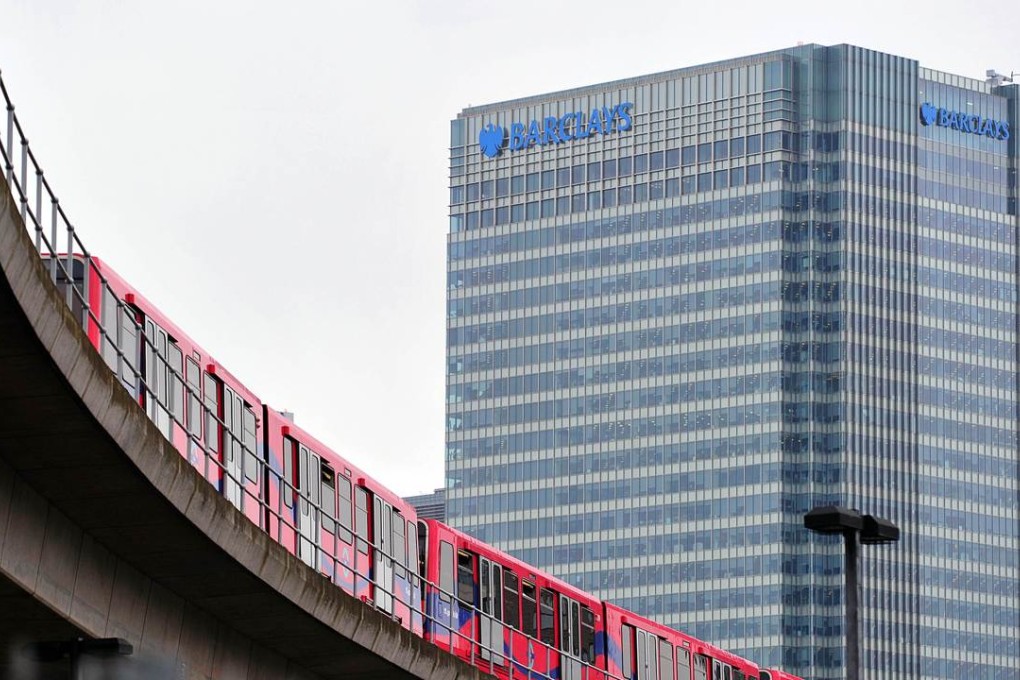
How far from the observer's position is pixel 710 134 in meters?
178

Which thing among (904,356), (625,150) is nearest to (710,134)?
(625,150)

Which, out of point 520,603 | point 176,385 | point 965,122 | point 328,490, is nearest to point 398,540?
point 328,490

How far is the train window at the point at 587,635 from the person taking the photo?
50.4m

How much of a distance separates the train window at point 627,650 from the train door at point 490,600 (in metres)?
5.68

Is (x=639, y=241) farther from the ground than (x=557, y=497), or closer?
farther from the ground

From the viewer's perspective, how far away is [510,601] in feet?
155

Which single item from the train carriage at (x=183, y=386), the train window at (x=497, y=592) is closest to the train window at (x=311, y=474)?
the train carriage at (x=183, y=386)

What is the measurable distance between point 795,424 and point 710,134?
70.8 feet

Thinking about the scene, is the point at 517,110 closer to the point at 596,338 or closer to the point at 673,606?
the point at 596,338

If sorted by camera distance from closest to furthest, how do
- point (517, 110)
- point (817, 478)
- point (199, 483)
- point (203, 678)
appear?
point (199, 483)
point (203, 678)
point (817, 478)
point (517, 110)

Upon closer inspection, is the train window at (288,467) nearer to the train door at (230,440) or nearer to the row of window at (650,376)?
the train door at (230,440)

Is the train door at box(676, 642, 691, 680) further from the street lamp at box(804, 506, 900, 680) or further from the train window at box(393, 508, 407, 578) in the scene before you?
the street lamp at box(804, 506, 900, 680)

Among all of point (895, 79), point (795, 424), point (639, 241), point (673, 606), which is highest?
point (895, 79)

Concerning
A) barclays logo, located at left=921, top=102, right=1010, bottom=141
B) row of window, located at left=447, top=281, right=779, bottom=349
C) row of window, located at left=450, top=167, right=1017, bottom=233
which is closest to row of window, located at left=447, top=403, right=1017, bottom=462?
row of window, located at left=447, top=281, right=779, bottom=349
